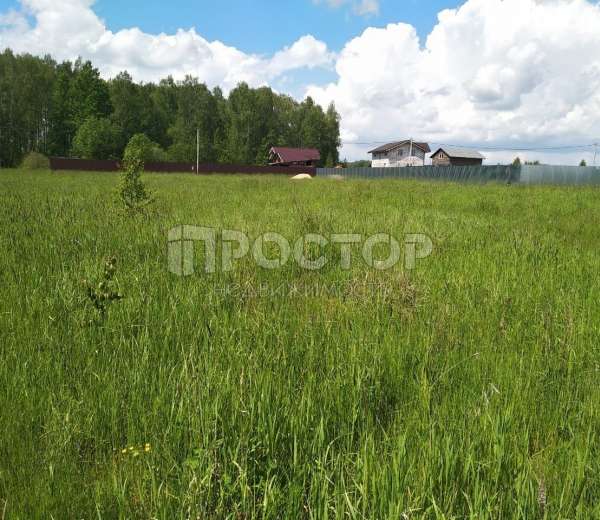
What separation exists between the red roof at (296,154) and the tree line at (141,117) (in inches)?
138

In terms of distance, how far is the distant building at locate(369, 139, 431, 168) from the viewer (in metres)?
81.5

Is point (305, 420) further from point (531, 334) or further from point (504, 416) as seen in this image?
point (531, 334)

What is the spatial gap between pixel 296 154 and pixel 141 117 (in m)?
27.0

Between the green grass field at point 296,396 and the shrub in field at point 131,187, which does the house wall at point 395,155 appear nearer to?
the shrub in field at point 131,187

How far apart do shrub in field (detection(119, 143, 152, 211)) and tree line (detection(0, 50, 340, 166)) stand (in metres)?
49.8

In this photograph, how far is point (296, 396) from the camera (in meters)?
1.80

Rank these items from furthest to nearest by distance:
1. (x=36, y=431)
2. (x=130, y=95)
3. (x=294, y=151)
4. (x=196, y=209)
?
(x=294, y=151) < (x=130, y=95) < (x=196, y=209) < (x=36, y=431)

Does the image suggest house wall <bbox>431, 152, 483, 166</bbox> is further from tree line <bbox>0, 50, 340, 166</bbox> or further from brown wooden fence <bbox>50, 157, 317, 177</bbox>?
brown wooden fence <bbox>50, 157, 317, 177</bbox>

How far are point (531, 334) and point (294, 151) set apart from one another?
72.0 meters

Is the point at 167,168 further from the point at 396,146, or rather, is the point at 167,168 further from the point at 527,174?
the point at 396,146

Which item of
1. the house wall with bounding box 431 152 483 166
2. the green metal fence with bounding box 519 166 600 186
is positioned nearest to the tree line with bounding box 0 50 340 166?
the house wall with bounding box 431 152 483 166

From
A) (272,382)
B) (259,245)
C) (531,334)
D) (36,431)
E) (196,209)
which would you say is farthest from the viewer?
(196,209)

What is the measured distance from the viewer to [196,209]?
8633 millimetres

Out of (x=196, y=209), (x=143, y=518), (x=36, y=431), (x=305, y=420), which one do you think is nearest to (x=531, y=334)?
(x=305, y=420)
